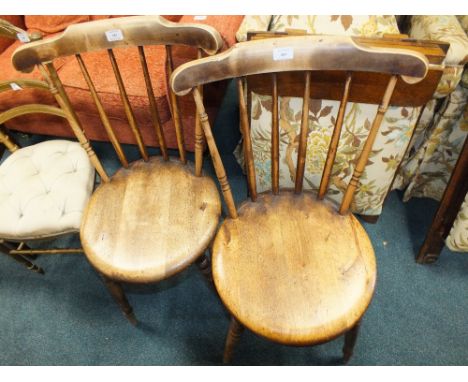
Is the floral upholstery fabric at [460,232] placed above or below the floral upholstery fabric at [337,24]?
below

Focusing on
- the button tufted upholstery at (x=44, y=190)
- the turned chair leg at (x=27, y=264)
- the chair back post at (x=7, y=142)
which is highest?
the chair back post at (x=7, y=142)

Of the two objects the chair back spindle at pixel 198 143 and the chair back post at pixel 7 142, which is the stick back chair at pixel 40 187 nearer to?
the chair back post at pixel 7 142

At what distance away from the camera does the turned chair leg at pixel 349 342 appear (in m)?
1.00

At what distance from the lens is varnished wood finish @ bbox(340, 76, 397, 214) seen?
78cm

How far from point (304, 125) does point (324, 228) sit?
0.93 feet

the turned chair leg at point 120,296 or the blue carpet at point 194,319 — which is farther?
the blue carpet at point 194,319

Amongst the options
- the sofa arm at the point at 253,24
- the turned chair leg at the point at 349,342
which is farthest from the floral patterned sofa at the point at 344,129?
the turned chair leg at the point at 349,342

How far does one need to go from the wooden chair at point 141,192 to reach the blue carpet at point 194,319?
224 mm

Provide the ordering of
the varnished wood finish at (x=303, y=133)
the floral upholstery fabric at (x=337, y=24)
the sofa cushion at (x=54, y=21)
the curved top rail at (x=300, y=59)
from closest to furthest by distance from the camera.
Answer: the curved top rail at (x=300, y=59)
the varnished wood finish at (x=303, y=133)
the floral upholstery fabric at (x=337, y=24)
the sofa cushion at (x=54, y=21)

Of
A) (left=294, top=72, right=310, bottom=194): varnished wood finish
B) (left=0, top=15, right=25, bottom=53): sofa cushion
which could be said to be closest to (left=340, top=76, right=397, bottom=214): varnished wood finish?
(left=294, top=72, right=310, bottom=194): varnished wood finish

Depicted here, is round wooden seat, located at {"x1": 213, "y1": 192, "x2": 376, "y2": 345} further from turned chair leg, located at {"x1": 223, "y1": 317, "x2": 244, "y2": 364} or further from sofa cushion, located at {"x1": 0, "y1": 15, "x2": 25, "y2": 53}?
sofa cushion, located at {"x1": 0, "y1": 15, "x2": 25, "y2": 53}

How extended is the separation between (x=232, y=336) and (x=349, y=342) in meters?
0.36

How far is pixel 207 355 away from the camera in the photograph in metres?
1.23

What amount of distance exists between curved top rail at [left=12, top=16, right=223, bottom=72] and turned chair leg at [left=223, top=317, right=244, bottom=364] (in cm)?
72
